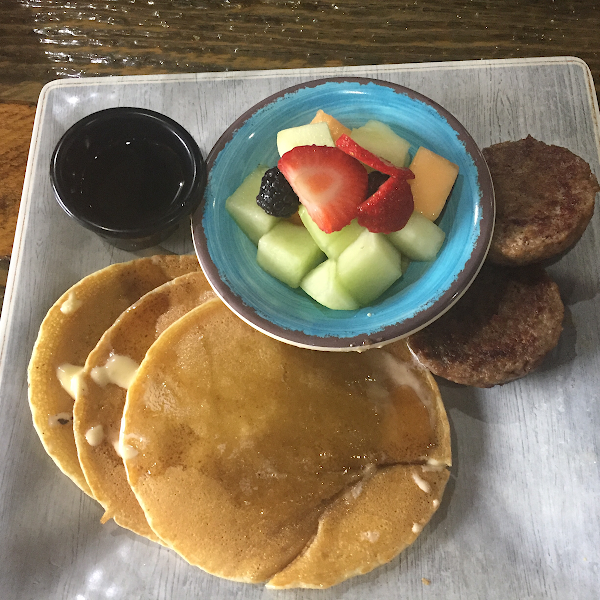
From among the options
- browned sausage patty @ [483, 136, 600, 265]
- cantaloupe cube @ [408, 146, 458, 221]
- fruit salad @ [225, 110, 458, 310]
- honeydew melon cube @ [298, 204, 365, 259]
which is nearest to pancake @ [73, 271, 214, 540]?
fruit salad @ [225, 110, 458, 310]

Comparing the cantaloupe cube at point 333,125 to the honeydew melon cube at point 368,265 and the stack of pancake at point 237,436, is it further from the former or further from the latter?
the stack of pancake at point 237,436

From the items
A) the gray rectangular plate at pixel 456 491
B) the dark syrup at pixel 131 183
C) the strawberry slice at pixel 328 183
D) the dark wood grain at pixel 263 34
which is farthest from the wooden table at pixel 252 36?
the strawberry slice at pixel 328 183

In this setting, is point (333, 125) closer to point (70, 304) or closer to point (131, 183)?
point (131, 183)

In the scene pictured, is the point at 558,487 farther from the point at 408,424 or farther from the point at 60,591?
the point at 60,591

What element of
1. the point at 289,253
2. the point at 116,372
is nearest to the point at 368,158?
the point at 289,253

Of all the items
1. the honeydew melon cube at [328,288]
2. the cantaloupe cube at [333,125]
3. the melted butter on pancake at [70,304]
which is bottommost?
the melted butter on pancake at [70,304]

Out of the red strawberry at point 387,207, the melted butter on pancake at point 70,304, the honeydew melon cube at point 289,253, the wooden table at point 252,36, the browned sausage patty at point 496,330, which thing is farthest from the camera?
the wooden table at point 252,36
